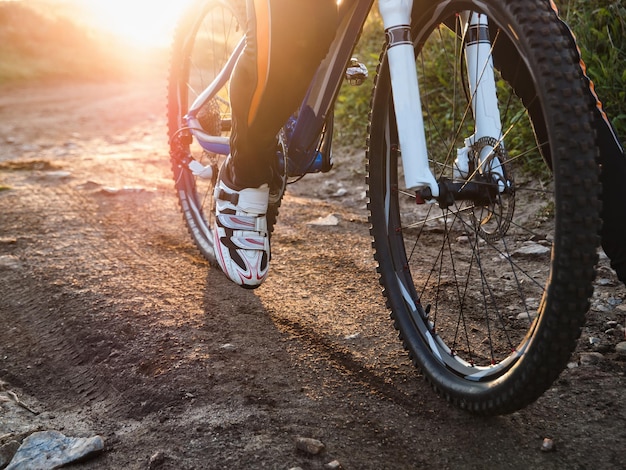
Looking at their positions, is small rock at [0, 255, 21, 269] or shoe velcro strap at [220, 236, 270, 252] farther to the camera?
small rock at [0, 255, 21, 269]

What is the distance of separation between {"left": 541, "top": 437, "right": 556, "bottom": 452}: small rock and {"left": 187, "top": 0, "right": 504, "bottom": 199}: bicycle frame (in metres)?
0.68

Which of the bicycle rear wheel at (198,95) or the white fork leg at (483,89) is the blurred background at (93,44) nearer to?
the bicycle rear wheel at (198,95)

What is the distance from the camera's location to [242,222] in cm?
243

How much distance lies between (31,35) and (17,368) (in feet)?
42.7

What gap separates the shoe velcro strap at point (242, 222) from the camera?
2.42 meters

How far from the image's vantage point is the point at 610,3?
3.80 meters

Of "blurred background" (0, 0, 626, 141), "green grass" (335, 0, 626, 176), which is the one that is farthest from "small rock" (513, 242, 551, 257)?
"blurred background" (0, 0, 626, 141)

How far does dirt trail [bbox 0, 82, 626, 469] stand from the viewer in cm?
169

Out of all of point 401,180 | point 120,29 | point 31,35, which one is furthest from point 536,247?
point 120,29

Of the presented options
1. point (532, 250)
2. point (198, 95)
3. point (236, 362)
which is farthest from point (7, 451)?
point (532, 250)

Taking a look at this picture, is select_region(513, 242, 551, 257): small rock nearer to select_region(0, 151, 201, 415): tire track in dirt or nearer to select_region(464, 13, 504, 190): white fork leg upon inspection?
select_region(464, 13, 504, 190): white fork leg

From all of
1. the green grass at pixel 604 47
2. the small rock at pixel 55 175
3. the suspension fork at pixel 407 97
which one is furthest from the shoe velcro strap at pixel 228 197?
the small rock at pixel 55 175

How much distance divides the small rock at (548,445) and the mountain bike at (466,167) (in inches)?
6.0

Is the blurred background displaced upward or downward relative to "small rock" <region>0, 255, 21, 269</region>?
upward
